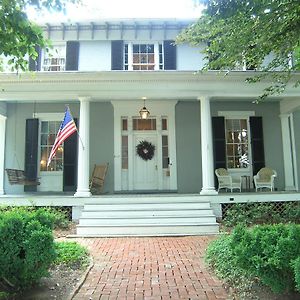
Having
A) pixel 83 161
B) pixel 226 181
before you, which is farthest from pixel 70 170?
pixel 226 181

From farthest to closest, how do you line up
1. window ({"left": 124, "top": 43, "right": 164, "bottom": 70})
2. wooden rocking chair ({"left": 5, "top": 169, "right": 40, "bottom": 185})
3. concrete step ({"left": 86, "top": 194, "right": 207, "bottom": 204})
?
window ({"left": 124, "top": 43, "right": 164, "bottom": 70}) < wooden rocking chair ({"left": 5, "top": 169, "right": 40, "bottom": 185}) < concrete step ({"left": 86, "top": 194, "right": 207, "bottom": 204})

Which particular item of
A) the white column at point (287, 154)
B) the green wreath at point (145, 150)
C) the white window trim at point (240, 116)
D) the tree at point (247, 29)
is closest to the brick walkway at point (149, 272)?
the tree at point (247, 29)

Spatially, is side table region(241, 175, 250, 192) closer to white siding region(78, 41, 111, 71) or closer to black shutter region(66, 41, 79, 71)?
white siding region(78, 41, 111, 71)

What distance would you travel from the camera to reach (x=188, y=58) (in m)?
12.9

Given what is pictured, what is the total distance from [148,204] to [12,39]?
5.84 m

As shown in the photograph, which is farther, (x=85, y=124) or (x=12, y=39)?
(x=85, y=124)

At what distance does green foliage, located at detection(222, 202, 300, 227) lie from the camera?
9.49m

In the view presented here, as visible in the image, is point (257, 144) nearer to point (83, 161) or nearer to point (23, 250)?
point (83, 161)

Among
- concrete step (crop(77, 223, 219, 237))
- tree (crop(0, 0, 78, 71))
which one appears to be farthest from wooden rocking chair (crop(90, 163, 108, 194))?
tree (crop(0, 0, 78, 71))

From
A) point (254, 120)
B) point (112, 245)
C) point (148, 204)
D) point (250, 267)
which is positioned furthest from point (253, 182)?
point (250, 267)

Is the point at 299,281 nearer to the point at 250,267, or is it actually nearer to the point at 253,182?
the point at 250,267

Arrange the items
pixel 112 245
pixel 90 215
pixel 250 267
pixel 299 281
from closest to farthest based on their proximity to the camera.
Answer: pixel 299 281
pixel 250 267
pixel 112 245
pixel 90 215

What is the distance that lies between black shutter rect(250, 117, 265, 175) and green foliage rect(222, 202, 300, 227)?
224cm

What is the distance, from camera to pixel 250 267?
13.6 feet
